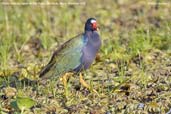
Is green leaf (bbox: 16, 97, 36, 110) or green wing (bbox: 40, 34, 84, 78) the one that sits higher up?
green wing (bbox: 40, 34, 84, 78)

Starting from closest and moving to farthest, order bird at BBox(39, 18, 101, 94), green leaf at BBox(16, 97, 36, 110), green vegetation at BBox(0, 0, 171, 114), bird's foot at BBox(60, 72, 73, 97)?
green leaf at BBox(16, 97, 36, 110)
green vegetation at BBox(0, 0, 171, 114)
bird's foot at BBox(60, 72, 73, 97)
bird at BBox(39, 18, 101, 94)

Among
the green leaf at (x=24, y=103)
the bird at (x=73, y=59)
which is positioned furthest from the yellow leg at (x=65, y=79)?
the green leaf at (x=24, y=103)

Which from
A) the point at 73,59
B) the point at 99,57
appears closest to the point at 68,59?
the point at 73,59

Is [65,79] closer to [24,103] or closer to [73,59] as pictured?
[73,59]

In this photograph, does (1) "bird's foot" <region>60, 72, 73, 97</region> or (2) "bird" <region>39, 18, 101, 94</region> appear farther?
(2) "bird" <region>39, 18, 101, 94</region>

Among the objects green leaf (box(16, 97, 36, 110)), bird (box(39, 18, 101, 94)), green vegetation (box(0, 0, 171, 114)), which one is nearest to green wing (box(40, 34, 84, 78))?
bird (box(39, 18, 101, 94))

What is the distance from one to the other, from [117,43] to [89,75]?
97 centimetres

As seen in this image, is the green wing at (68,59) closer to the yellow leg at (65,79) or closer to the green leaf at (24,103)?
the yellow leg at (65,79)

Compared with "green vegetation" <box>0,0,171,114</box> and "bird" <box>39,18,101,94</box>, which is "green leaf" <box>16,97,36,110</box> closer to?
"green vegetation" <box>0,0,171,114</box>

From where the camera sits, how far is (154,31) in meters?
8.41

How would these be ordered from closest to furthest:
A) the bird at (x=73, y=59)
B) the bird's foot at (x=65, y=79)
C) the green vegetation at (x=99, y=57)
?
the green vegetation at (x=99, y=57), the bird's foot at (x=65, y=79), the bird at (x=73, y=59)

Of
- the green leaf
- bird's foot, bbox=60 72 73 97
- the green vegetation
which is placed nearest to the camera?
the green leaf

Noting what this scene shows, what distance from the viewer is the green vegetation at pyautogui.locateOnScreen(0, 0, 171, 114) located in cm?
603

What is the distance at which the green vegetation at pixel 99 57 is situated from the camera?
19.8ft
